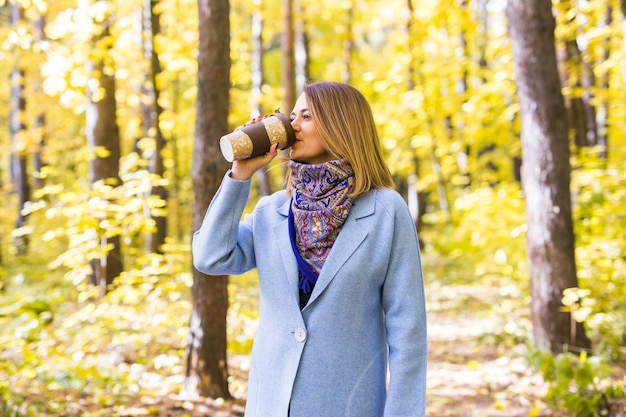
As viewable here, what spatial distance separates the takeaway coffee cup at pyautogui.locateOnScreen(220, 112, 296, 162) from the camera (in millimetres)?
1758

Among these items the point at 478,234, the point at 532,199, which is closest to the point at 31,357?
the point at 532,199

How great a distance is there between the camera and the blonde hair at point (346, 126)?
1835 mm

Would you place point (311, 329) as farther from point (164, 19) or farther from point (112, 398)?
point (164, 19)

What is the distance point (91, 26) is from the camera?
5.10 meters

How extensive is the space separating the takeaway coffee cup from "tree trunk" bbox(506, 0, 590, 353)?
418cm

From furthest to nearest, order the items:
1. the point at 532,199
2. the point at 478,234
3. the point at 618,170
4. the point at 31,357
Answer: the point at 478,234 < the point at 618,170 < the point at 532,199 < the point at 31,357

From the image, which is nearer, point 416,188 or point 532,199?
point 532,199

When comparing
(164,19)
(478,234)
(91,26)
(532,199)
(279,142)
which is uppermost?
(164,19)

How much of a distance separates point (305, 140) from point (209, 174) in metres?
2.51

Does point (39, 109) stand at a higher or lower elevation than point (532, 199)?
higher

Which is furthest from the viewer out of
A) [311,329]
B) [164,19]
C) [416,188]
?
[416,188]

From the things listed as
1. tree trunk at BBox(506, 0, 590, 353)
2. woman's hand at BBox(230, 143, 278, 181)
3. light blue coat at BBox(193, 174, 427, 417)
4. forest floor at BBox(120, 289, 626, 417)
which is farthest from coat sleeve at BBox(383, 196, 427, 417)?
tree trunk at BBox(506, 0, 590, 353)

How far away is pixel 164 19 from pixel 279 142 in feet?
36.4

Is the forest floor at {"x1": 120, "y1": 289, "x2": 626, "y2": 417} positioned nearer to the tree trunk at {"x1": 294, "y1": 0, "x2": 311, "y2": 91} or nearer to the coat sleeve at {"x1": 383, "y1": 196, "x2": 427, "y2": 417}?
the coat sleeve at {"x1": 383, "y1": 196, "x2": 427, "y2": 417}
